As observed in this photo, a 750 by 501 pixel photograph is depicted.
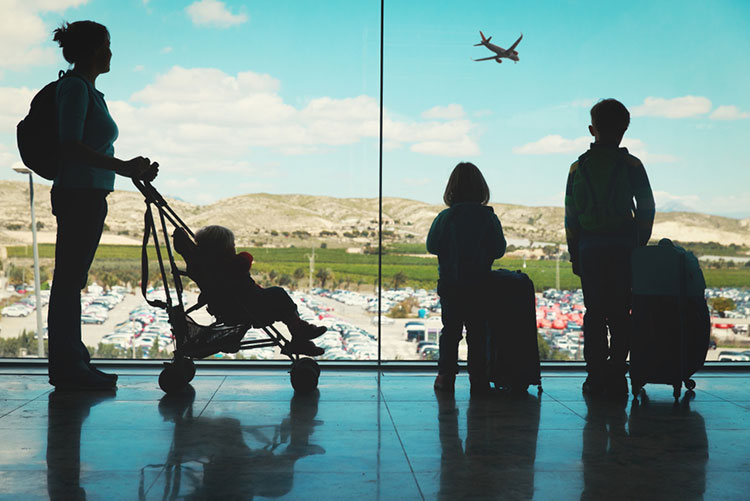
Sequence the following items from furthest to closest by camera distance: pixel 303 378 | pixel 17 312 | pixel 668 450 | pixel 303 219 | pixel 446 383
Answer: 1. pixel 303 219
2. pixel 17 312
3. pixel 446 383
4. pixel 303 378
5. pixel 668 450

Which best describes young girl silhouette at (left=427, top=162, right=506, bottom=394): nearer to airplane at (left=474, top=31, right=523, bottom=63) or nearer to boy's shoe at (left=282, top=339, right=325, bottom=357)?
boy's shoe at (left=282, top=339, right=325, bottom=357)

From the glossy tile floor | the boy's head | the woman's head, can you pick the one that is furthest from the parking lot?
the woman's head

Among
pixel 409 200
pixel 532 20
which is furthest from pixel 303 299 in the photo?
pixel 532 20

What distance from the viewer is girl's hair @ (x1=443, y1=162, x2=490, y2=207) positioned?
356cm

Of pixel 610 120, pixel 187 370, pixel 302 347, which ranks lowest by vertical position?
pixel 187 370

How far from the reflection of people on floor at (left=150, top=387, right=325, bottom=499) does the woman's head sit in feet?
5.39

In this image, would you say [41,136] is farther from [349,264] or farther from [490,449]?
[490,449]

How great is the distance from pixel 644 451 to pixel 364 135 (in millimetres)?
2489

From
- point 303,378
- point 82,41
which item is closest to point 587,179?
point 303,378

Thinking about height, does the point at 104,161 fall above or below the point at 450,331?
above

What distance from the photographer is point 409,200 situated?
14.0 feet

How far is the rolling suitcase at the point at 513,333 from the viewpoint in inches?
135

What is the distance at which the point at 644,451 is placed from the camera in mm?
Result: 2463

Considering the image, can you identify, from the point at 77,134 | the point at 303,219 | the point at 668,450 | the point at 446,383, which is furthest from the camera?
the point at 303,219
